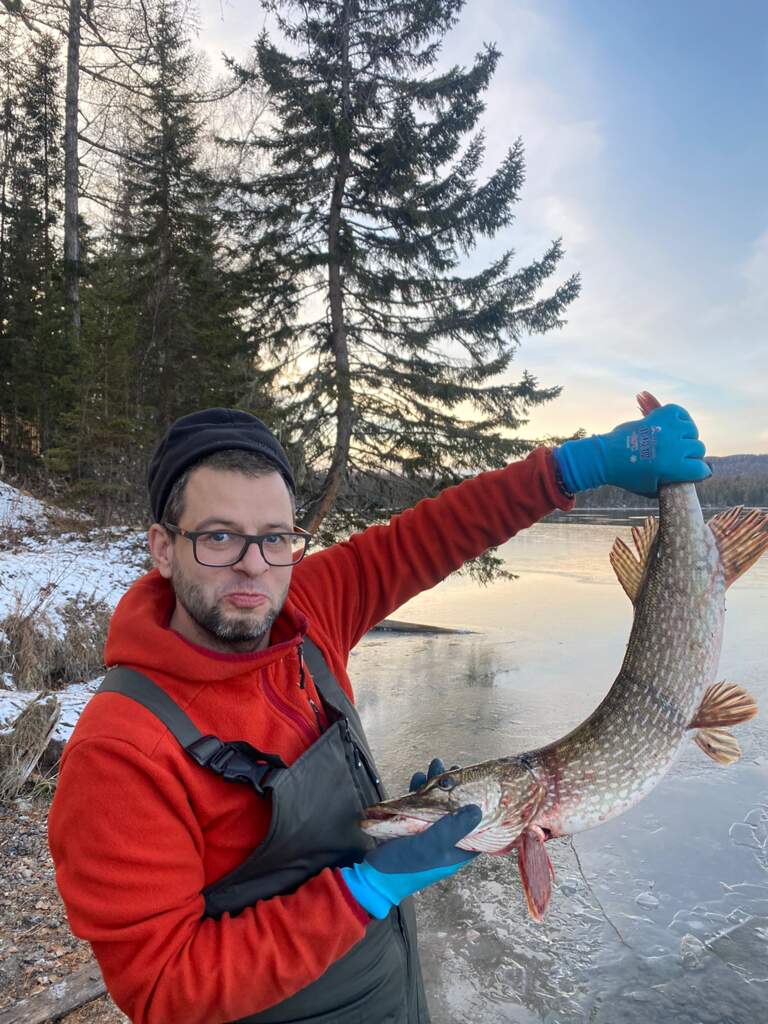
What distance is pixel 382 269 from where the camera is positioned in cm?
1084

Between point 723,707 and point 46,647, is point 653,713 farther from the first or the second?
point 46,647

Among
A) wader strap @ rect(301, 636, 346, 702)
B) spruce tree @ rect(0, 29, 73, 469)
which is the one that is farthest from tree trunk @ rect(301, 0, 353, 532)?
wader strap @ rect(301, 636, 346, 702)

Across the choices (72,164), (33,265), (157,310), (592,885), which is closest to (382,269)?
(157,310)

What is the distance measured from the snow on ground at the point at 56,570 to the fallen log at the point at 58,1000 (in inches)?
72.5

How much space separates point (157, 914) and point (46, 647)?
5144mm

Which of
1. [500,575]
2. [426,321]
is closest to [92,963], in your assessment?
[500,575]

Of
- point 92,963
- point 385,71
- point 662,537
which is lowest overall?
point 92,963

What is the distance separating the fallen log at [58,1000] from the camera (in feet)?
7.53

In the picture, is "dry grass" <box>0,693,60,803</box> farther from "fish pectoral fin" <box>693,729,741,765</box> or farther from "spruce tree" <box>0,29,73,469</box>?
"spruce tree" <box>0,29,73,469</box>

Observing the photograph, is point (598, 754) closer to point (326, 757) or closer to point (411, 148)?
point (326, 757)

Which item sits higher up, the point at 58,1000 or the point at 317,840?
the point at 317,840

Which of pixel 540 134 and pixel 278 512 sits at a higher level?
pixel 540 134

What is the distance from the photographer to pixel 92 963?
2.63 metres

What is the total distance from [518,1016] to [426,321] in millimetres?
9790
